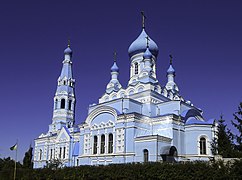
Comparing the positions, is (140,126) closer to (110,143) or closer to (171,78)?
(110,143)

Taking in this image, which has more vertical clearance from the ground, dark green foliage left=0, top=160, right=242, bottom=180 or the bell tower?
the bell tower

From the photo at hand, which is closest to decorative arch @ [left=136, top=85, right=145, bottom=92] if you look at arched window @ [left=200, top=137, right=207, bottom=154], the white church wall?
the white church wall

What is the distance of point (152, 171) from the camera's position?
17.0m

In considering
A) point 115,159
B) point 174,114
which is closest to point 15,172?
point 115,159

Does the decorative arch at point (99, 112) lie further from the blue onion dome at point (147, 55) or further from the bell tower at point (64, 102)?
the bell tower at point (64, 102)

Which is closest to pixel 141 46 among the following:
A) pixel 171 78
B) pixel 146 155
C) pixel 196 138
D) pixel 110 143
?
pixel 171 78

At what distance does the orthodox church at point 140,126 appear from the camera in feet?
87.3

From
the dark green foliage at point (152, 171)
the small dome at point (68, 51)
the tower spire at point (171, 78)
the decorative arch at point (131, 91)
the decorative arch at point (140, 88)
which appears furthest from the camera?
the small dome at point (68, 51)

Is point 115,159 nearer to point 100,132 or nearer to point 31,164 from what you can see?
point 100,132

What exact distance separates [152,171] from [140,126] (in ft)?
35.7

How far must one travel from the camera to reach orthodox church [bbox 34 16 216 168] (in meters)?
26.6

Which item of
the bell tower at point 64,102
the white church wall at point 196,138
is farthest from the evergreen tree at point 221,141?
the bell tower at point 64,102

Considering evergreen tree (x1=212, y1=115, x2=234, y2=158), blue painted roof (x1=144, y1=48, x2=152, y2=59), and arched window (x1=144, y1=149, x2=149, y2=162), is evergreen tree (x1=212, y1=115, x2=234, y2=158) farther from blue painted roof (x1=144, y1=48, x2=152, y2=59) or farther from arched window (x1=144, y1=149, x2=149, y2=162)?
blue painted roof (x1=144, y1=48, x2=152, y2=59)

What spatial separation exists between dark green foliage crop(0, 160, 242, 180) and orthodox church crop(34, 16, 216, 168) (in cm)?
671
